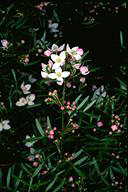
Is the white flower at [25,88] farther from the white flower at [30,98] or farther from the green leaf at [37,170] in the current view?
the green leaf at [37,170]

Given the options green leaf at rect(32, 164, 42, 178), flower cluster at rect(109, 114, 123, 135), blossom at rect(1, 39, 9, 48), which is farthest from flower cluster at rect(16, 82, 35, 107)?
flower cluster at rect(109, 114, 123, 135)

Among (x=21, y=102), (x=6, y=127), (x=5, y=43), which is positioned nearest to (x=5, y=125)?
(x=6, y=127)

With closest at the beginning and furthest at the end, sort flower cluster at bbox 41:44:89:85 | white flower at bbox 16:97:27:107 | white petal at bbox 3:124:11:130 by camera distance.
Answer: flower cluster at bbox 41:44:89:85, white petal at bbox 3:124:11:130, white flower at bbox 16:97:27:107

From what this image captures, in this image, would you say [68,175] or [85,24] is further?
[85,24]

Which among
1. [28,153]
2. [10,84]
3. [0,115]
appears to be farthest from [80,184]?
[10,84]

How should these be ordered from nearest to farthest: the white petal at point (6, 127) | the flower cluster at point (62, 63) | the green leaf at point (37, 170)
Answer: the flower cluster at point (62, 63), the green leaf at point (37, 170), the white petal at point (6, 127)

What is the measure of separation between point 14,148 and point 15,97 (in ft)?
1.15

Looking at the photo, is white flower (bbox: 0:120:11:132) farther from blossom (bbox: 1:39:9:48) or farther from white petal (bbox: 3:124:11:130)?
blossom (bbox: 1:39:9:48)

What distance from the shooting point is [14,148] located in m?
1.82

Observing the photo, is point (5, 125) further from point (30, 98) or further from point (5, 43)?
point (5, 43)

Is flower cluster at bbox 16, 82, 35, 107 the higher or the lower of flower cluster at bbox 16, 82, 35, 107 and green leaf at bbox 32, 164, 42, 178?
the higher

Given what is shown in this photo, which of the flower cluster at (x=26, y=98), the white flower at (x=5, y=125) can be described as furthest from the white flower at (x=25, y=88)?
the white flower at (x=5, y=125)

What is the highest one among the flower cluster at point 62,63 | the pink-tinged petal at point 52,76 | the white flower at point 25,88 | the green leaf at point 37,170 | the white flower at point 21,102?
the flower cluster at point 62,63

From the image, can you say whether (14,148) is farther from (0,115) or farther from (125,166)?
(125,166)
